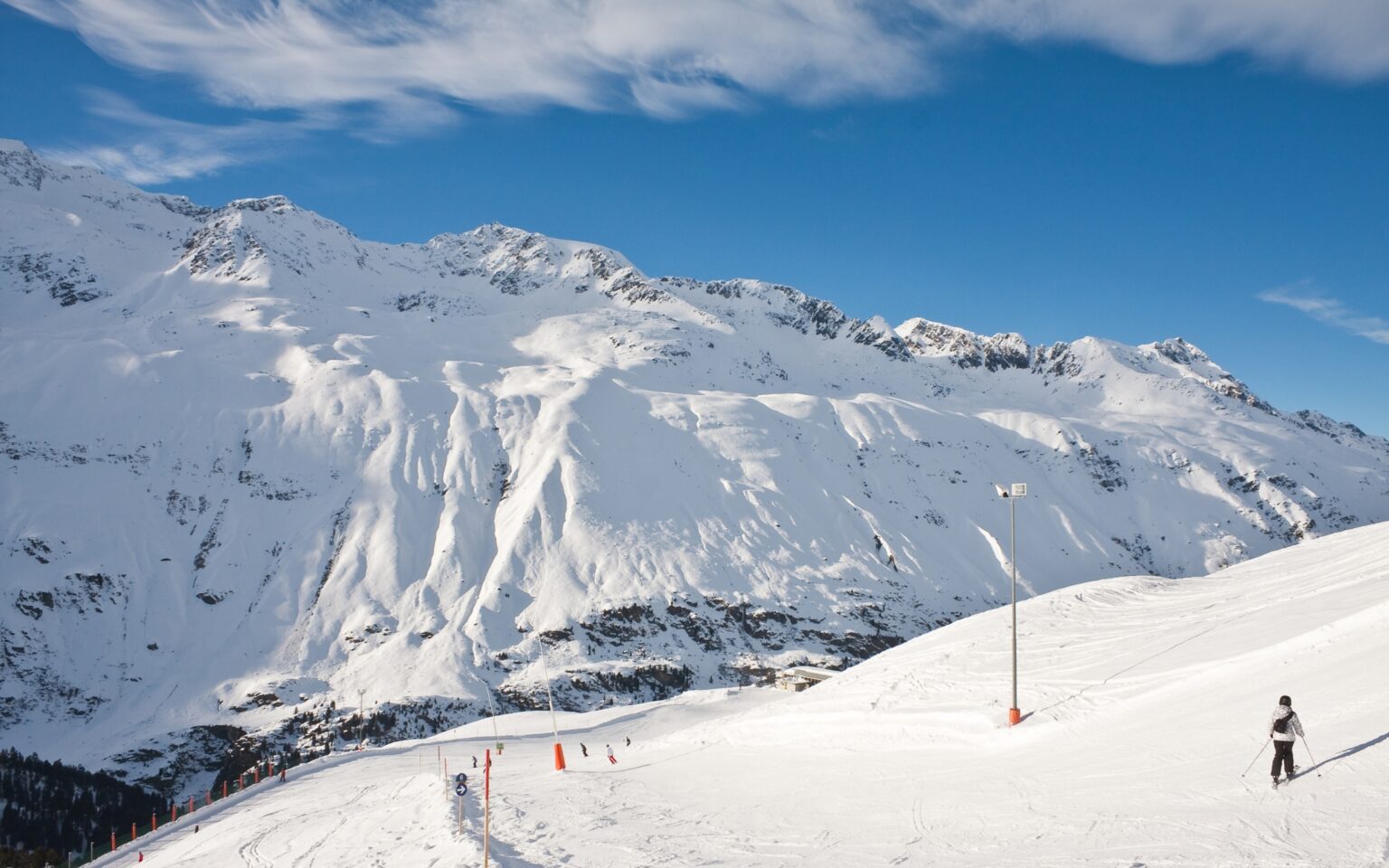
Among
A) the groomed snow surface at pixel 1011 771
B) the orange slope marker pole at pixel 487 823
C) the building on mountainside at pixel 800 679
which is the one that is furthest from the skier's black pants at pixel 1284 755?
the building on mountainside at pixel 800 679

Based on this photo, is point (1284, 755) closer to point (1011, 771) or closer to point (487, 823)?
point (1011, 771)

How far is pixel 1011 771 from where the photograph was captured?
57.5ft

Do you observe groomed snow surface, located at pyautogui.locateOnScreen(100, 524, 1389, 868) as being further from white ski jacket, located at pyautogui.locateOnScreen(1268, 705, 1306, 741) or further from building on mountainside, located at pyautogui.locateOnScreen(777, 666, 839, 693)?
building on mountainside, located at pyautogui.locateOnScreen(777, 666, 839, 693)

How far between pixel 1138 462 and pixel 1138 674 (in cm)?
16139

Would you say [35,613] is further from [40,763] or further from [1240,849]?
[1240,849]

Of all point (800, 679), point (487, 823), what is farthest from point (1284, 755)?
point (800, 679)

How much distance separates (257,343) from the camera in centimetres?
14538

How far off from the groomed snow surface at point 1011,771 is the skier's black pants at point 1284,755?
0.25m

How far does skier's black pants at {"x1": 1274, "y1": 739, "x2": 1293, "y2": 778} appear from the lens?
1252cm

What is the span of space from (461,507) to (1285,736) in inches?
4330

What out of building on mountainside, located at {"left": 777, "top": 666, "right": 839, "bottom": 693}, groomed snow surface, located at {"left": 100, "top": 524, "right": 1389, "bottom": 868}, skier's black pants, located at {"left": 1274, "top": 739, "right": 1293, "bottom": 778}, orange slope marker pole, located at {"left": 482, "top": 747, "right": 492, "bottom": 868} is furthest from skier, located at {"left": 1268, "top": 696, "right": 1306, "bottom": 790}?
building on mountainside, located at {"left": 777, "top": 666, "right": 839, "bottom": 693}

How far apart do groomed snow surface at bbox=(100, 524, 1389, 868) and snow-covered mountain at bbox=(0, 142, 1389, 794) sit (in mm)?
35927

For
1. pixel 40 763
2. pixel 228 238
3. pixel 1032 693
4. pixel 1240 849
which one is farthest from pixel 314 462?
pixel 1240 849

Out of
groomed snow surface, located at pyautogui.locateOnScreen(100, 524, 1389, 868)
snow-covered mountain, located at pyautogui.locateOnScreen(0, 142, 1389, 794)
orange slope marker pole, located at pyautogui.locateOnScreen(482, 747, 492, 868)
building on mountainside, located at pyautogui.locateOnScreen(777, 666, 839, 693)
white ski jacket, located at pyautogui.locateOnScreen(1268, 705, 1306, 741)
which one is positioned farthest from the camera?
snow-covered mountain, located at pyautogui.locateOnScreen(0, 142, 1389, 794)
